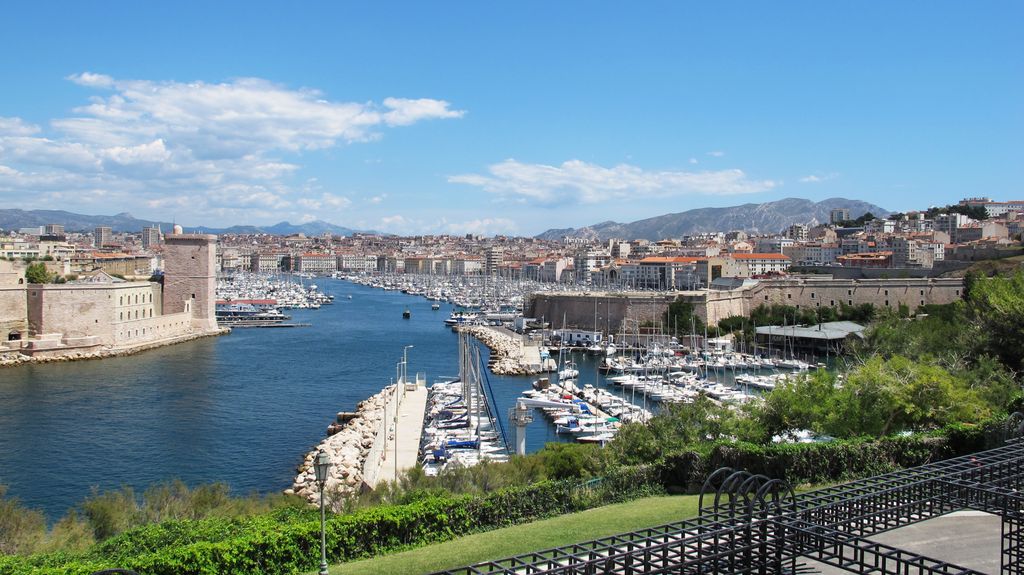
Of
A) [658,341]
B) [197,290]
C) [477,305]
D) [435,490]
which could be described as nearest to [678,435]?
[435,490]

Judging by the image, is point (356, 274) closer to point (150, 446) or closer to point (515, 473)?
point (150, 446)

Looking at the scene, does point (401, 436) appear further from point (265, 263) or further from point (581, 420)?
point (265, 263)

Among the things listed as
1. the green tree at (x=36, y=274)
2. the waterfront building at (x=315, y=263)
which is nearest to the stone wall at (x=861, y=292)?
the green tree at (x=36, y=274)

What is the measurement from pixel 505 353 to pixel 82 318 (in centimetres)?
1433

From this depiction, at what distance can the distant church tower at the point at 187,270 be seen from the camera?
3167cm

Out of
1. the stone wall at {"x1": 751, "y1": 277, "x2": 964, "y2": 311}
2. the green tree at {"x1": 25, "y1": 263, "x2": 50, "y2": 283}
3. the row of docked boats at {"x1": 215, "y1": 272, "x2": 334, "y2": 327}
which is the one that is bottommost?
the row of docked boats at {"x1": 215, "y1": 272, "x2": 334, "y2": 327}

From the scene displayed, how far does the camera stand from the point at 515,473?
8.48 metres

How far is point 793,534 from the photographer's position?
406 cm

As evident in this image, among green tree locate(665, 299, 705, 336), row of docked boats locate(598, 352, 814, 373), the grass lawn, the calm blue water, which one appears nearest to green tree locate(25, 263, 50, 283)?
the calm blue water

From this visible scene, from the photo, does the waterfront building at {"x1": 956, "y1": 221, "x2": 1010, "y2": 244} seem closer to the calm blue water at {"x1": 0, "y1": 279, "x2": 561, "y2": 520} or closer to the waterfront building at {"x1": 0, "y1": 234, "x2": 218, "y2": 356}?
the calm blue water at {"x1": 0, "y1": 279, "x2": 561, "y2": 520}

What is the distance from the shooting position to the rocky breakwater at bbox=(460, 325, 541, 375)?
2508 cm

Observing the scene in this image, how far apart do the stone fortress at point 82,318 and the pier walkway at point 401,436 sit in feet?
40.7

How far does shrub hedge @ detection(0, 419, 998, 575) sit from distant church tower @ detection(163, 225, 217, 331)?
27497 millimetres

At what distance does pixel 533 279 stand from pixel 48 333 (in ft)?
A: 182
